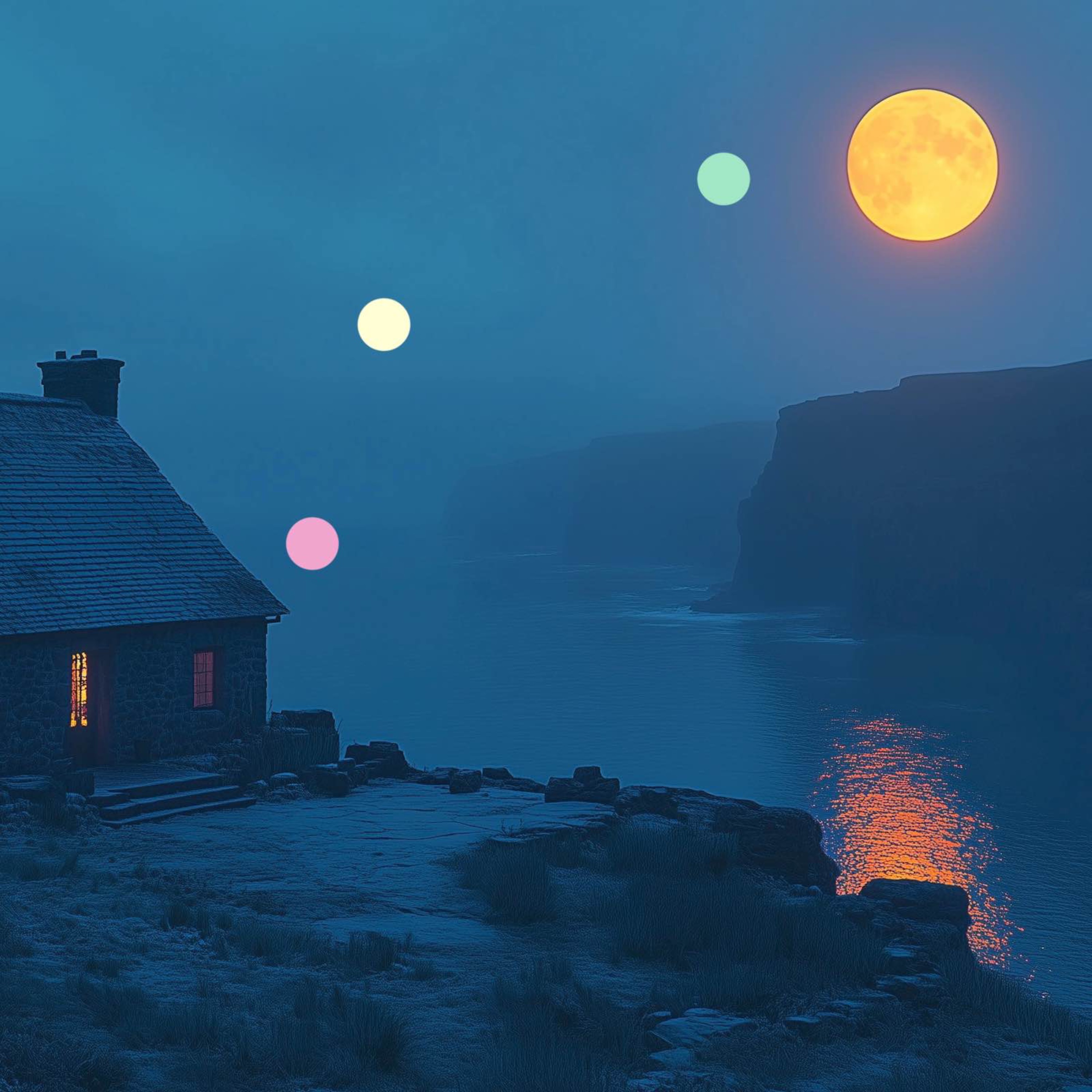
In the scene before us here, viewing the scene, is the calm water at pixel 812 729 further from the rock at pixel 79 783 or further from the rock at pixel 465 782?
the rock at pixel 79 783

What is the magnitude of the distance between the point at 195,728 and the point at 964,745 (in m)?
87.6

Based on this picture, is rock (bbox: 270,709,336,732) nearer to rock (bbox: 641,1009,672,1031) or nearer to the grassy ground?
the grassy ground

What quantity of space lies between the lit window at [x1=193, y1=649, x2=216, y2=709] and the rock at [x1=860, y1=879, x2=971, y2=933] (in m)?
13.2

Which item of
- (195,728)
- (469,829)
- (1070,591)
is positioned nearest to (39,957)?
(469,829)

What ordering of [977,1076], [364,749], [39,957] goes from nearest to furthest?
[977,1076]
[39,957]
[364,749]

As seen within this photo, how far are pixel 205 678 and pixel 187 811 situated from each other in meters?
4.17

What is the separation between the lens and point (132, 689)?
2259 centimetres

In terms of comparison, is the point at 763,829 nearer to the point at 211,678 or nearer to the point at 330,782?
the point at 330,782

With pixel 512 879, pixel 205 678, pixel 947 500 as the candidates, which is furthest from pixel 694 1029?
pixel 947 500

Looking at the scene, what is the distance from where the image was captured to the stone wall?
21.0m

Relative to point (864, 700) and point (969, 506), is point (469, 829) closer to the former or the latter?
point (864, 700)

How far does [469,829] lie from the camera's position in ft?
61.3

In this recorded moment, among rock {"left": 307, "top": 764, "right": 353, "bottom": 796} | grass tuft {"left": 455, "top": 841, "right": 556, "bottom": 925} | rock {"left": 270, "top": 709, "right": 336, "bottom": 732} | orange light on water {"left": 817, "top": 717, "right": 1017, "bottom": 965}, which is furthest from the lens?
orange light on water {"left": 817, "top": 717, "right": 1017, "bottom": 965}

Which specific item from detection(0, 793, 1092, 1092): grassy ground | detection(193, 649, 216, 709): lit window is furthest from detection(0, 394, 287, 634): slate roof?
detection(0, 793, 1092, 1092): grassy ground
